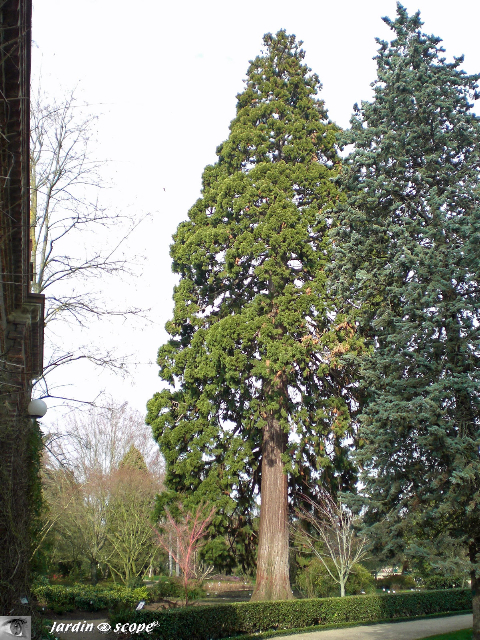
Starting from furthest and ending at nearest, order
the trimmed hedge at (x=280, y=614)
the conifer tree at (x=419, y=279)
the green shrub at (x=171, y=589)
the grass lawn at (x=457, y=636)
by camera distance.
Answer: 1. the green shrub at (x=171, y=589)
2. the grass lawn at (x=457, y=636)
3. the trimmed hedge at (x=280, y=614)
4. the conifer tree at (x=419, y=279)

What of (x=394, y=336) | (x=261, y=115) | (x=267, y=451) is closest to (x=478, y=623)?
(x=394, y=336)

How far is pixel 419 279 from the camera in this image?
33.3ft

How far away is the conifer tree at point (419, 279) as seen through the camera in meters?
9.13

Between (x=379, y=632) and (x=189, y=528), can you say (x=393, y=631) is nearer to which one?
(x=379, y=632)

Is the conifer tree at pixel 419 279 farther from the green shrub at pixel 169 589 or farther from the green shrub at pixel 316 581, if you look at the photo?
the green shrub at pixel 169 589

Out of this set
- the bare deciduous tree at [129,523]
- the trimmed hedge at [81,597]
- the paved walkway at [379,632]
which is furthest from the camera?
the bare deciduous tree at [129,523]

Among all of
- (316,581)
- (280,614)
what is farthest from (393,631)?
(316,581)

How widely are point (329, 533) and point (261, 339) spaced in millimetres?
7030

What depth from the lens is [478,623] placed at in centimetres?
917

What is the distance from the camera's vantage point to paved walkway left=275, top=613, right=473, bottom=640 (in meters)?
12.9

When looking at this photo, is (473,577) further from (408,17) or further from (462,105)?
(408,17)

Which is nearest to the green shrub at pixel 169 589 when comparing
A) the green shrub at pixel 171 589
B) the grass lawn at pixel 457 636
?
the green shrub at pixel 171 589

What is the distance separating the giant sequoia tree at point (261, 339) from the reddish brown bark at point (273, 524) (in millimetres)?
27

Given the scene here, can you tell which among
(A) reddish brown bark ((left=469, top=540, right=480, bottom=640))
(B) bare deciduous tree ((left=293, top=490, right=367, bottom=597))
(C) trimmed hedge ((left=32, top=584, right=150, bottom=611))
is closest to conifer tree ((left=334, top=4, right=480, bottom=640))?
(A) reddish brown bark ((left=469, top=540, right=480, bottom=640))
